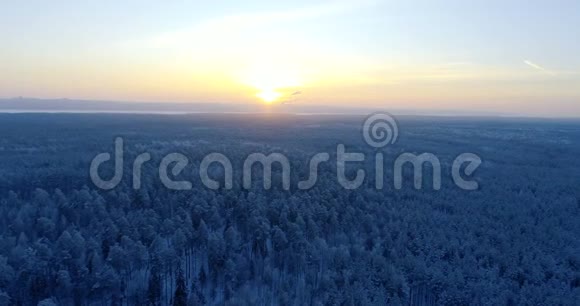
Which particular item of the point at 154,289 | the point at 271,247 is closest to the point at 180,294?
the point at 154,289

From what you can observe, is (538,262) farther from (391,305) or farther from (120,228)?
(120,228)

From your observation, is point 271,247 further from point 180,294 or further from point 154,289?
point 154,289

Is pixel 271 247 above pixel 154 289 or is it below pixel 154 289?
above

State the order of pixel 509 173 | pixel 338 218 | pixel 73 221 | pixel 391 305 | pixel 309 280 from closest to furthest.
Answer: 1. pixel 391 305
2. pixel 309 280
3. pixel 73 221
4. pixel 338 218
5. pixel 509 173

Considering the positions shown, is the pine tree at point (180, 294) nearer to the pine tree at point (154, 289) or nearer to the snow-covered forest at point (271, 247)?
the snow-covered forest at point (271, 247)

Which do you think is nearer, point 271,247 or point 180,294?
point 180,294

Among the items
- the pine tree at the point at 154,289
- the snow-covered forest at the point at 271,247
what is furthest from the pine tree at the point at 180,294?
the pine tree at the point at 154,289

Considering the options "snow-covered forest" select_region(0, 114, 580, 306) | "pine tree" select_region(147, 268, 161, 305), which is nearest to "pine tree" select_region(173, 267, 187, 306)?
"snow-covered forest" select_region(0, 114, 580, 306)

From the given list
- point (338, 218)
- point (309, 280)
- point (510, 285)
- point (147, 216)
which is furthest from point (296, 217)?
point (510, 285)

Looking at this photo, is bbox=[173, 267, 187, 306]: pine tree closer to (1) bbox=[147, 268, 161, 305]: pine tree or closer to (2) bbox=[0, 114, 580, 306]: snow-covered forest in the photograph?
(2) bbox=[0, 114, 580, 306]: snow-covered forest

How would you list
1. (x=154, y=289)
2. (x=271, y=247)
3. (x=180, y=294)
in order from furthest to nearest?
(x=271, y=247) → (x=154, y=289) → (x=180, y=294)

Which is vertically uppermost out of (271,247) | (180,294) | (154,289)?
(271,247)
